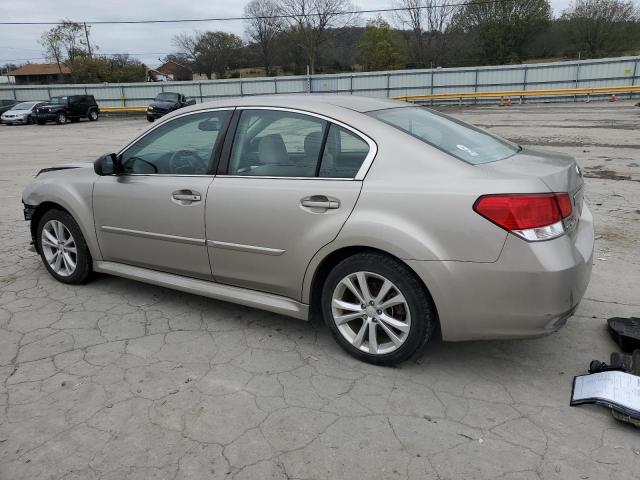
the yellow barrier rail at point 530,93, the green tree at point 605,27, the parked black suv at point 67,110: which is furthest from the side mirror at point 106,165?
the green tree at point 605,27

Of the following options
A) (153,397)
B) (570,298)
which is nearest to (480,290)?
(570,298)

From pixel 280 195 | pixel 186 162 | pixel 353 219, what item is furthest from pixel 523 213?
pixel 186 162

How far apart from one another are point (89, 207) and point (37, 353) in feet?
4.24

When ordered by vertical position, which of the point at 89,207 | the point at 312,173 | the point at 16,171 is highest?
the point at 312,173

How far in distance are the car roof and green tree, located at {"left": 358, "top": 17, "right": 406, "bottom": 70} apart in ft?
181

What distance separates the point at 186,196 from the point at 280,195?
2.59ft

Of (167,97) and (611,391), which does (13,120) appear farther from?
(611,391)

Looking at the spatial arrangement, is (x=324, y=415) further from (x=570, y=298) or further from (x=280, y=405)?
(x=570, y=298)

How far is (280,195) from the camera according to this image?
3.25 metres

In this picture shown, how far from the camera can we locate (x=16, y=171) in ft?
40.5

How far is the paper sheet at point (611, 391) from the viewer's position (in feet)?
8.53

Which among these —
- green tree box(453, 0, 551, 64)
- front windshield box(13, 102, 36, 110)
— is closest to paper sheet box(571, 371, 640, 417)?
front windshield box(13, 102, 36, 110)

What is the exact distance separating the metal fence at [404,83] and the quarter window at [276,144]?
30203 mm

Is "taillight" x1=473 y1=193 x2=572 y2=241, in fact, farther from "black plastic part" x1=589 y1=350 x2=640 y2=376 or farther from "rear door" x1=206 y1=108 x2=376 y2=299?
"black plastic part" x1=589 y1=350 x2=640 y2=376
